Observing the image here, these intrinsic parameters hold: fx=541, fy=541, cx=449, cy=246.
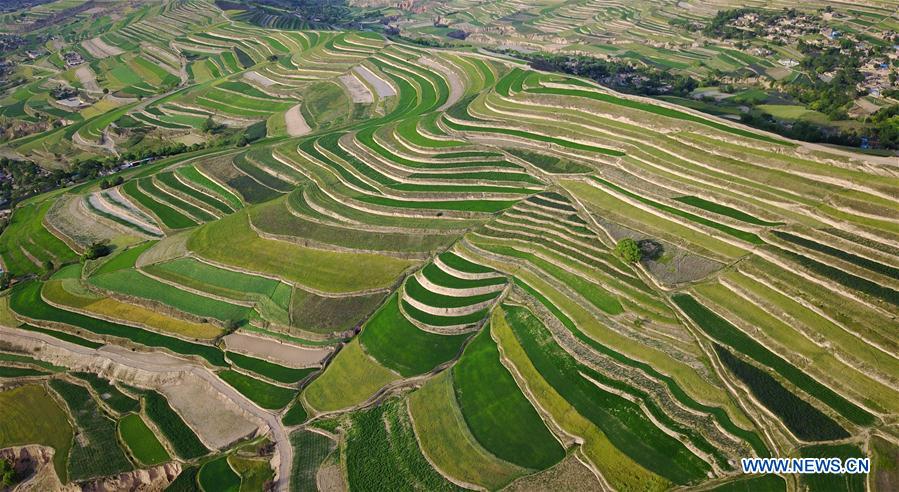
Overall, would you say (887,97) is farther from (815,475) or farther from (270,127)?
(270,127)

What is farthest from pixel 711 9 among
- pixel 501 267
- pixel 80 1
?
pixel 80 1

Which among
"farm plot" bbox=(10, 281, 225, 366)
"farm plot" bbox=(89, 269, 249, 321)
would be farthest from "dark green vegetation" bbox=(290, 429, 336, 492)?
"farm plot" bbox=(89, 269, 249, 321)

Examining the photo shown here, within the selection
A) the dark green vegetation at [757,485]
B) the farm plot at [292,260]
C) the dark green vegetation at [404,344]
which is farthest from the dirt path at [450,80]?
the dark green vegetation at [757,485]

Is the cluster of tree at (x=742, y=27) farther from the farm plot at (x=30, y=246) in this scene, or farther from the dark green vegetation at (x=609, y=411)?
the farm plot at (x=30, y=246)

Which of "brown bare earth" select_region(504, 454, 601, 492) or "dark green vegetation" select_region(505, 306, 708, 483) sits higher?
"dark green vegetation" select_region(505, 306, 708, 483)

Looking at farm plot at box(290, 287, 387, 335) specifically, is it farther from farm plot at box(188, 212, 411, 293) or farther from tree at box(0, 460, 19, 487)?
tree at box(0, 460, 19, 487)

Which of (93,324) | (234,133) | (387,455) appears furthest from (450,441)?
(234,133)
